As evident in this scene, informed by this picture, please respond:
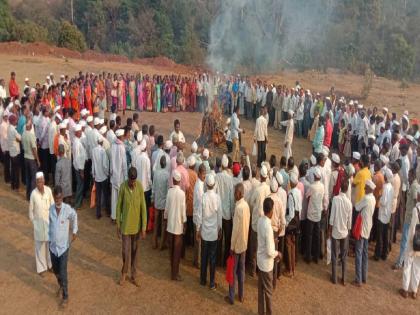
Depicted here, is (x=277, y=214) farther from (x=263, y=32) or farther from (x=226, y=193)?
(x=263, y=32)

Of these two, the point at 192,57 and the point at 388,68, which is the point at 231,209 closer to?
the point at 192,57

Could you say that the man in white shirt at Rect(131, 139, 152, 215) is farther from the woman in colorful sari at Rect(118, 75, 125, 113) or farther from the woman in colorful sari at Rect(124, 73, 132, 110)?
the woman in colorful sari at Rect(124, 73, 132, 110)

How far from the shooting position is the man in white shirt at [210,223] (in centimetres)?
682

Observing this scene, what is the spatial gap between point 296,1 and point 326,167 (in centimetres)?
4025

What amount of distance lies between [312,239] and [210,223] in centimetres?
222

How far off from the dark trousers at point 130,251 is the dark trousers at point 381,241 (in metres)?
4.24

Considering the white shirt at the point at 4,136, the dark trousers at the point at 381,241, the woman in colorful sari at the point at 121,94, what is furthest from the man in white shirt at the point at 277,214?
the woman in colorful sari at the point at 121,94

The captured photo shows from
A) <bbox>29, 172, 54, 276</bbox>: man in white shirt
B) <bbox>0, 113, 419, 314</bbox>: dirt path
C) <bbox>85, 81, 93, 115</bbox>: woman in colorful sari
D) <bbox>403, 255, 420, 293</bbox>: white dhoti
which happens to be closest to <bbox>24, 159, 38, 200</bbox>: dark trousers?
<bbox>0, 113, 419, 314</bbox>: dirt path

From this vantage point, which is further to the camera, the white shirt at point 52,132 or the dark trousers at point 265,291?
the white shirt at point 52,132

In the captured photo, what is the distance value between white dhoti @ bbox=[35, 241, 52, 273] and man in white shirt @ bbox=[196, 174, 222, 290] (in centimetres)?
244

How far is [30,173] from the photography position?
9.92 metres

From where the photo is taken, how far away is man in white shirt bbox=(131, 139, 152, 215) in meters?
8.46

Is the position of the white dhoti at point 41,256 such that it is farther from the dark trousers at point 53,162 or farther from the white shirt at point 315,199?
the white shirt at point 315,199

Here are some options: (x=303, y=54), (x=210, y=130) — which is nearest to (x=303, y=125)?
(x=210, y=130)
